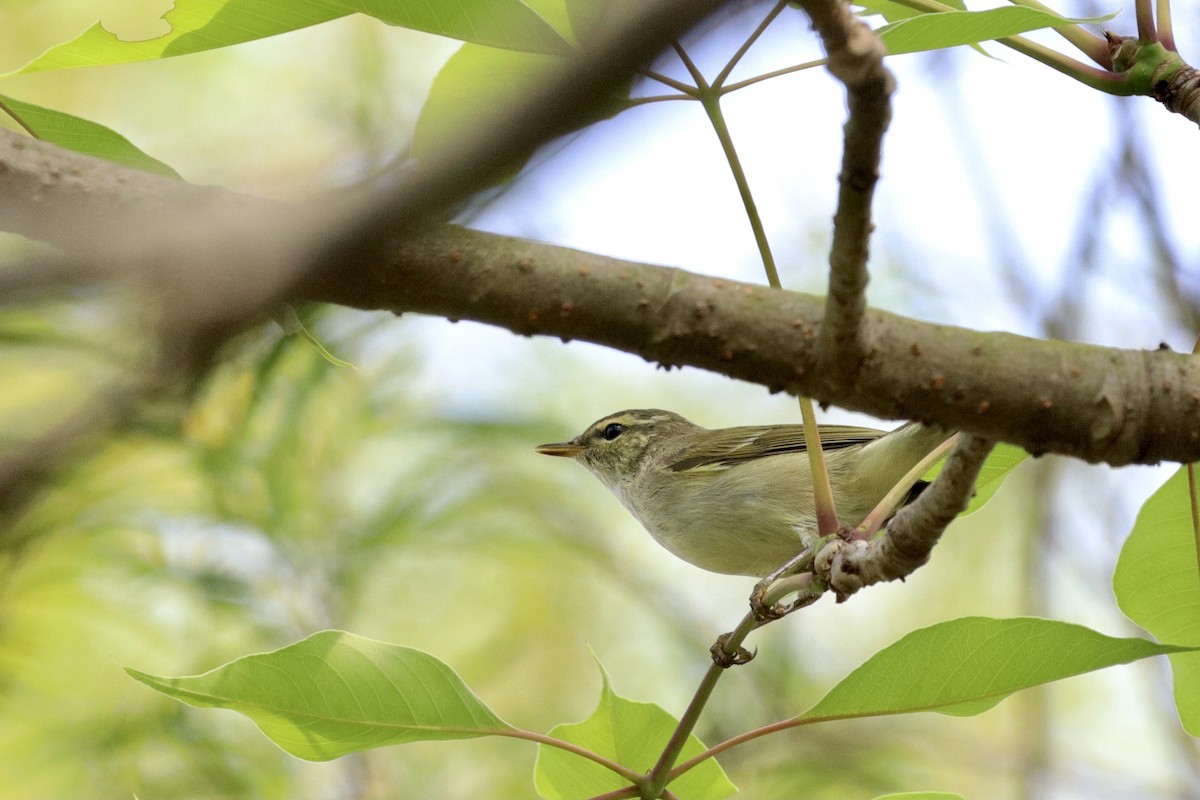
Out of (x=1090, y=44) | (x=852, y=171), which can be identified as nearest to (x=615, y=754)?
(x=852, y=171)

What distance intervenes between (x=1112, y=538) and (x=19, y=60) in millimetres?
6981

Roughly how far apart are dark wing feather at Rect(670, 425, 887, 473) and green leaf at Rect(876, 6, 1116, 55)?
99.5 inches

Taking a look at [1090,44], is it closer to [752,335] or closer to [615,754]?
[752,335]

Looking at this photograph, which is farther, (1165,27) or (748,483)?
(748,483)

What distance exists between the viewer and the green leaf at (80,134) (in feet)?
7.01

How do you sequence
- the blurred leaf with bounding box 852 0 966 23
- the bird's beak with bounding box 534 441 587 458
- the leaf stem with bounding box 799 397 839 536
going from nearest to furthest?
the leaf stem with bounding box 799 397 839 536 < the blurred leaf with bounding box 852 0 966 23 < the bird's beak with bounding box 534 441 587 458

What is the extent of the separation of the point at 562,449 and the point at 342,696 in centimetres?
332

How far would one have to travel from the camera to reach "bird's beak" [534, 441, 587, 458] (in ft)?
17.3

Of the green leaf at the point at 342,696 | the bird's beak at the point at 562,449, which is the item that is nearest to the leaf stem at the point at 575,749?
the green leaf at the point at 342,696

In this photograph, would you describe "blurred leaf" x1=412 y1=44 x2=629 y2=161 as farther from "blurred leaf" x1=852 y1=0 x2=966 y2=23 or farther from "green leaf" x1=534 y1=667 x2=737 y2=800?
"green leaf" x1=534 y1=667 x2=737 y2=800

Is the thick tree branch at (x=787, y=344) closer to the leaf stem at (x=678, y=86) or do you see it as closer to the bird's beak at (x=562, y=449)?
the leaf stem at (x=678, y=86)

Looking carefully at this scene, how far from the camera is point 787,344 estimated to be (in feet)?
5.21

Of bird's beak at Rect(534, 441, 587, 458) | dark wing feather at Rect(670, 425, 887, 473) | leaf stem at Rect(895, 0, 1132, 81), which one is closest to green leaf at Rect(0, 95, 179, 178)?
Answer: leaf stem at Rect(895, 0, 1132, 81)

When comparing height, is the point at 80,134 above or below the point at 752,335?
above
